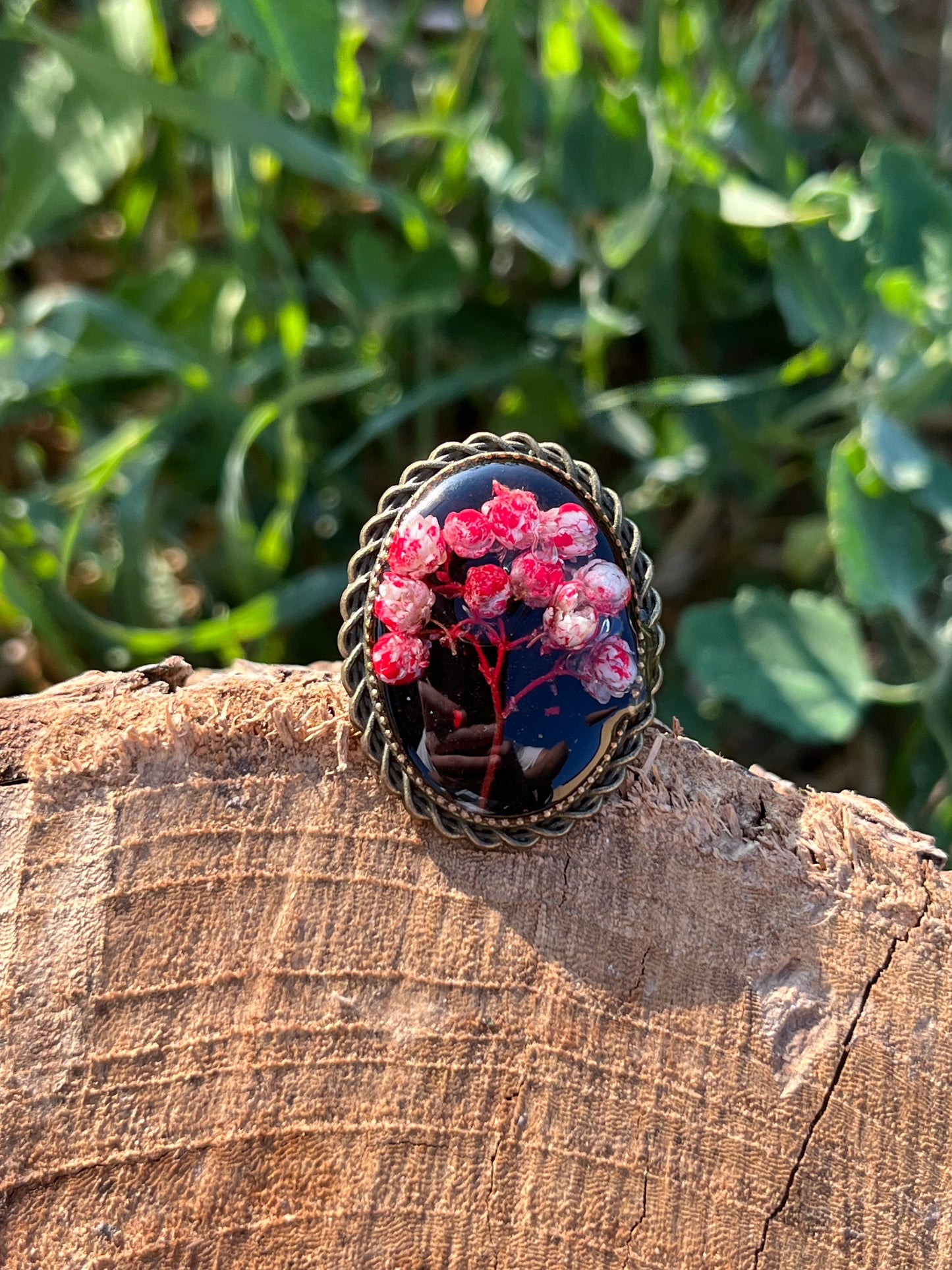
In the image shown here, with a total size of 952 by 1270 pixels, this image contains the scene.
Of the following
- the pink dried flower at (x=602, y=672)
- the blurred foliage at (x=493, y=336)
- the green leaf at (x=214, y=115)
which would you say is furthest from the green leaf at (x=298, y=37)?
the pink dried flower at (x=602, y=672)

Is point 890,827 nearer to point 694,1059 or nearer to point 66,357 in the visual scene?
point 694,1059

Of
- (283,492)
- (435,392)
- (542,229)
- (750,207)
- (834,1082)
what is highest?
(750,207)

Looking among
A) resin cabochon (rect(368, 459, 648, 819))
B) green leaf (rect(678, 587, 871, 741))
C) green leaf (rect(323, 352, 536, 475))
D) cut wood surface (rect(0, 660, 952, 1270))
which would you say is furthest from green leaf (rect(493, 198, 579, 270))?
cut wood surface (rect(0, 660, 952, 1270))

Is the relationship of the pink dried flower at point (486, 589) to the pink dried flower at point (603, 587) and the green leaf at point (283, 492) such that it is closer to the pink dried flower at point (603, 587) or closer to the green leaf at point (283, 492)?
the pink dried flower at point (603, 587)

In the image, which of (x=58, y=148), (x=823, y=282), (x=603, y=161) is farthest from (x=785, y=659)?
(x=58, y=148)

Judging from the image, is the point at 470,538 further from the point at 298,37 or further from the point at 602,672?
the point at 298,37

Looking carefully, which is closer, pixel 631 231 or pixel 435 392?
pixel 631 231

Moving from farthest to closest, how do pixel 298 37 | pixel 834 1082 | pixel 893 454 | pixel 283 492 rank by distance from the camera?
pixel 283 492 → pixel 893 454 → pixel 298 37 → pixel 834 1082
